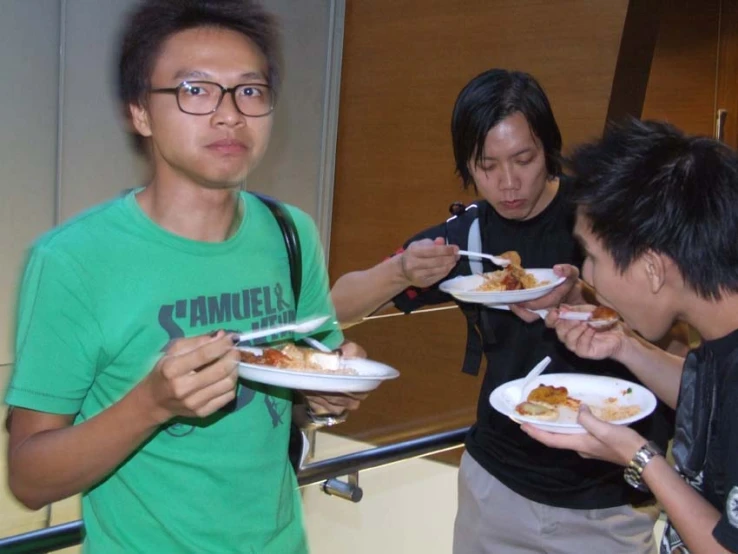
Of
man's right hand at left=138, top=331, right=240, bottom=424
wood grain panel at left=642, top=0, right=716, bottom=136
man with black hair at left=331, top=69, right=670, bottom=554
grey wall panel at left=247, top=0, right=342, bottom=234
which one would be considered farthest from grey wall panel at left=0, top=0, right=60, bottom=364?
wood grain panel at left=642, top=0, right=716, bottom=136

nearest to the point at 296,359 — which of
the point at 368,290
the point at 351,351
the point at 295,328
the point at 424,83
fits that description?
the point at 295,328

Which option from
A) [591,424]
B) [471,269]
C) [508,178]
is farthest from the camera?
[471,269]

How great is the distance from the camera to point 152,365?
1250 mm

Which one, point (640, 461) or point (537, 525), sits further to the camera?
point (537, 525)

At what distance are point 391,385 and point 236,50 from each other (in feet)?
5.36

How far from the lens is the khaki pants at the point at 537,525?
1935mm

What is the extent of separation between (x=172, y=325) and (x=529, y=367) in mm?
1039

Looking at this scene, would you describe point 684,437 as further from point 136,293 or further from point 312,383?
point 136,293

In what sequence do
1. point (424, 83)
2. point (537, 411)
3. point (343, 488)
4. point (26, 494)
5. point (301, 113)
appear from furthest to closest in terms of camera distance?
point (301, 113) → point (424, 83) → point (343, 488) → point (537, 411) → point (26, 494)

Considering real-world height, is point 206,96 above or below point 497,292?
above

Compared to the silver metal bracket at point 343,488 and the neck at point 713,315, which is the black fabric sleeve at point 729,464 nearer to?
the neck at point 713,315

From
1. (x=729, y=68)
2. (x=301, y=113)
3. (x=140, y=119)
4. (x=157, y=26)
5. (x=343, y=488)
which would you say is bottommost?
(x=343, y=488)

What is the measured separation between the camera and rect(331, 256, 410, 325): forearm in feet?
7.31

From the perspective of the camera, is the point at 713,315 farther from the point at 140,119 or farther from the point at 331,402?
the point at 140,119
